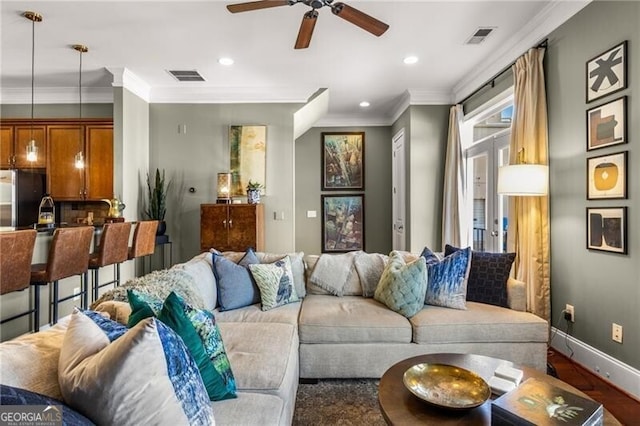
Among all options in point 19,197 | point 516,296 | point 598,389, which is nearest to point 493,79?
point 516,296

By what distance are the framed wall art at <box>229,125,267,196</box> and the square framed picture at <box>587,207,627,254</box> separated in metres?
3.79

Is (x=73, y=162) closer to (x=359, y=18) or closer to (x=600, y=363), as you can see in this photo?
(x=359, y=18)

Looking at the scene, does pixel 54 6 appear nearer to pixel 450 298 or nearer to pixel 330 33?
pixel 330 33

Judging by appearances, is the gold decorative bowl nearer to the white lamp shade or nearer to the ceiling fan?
the white lamp shade

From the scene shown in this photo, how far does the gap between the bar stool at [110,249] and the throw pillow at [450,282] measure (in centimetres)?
297

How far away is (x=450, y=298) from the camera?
2537mm

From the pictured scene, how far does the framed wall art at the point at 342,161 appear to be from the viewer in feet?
20.9

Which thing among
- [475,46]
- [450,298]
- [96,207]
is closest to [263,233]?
[96,207]

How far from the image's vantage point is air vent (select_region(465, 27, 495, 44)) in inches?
127

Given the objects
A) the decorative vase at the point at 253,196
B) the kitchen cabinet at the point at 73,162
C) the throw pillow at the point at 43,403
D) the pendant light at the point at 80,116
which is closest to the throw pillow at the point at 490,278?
the throw pillow at the point at 43,403

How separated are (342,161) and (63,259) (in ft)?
15.6

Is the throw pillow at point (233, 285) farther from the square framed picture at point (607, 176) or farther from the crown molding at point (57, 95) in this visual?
the crown molding at point (57, 95)

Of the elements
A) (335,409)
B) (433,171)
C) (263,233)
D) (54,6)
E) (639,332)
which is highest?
(54,6)

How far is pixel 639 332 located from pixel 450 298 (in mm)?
1153
